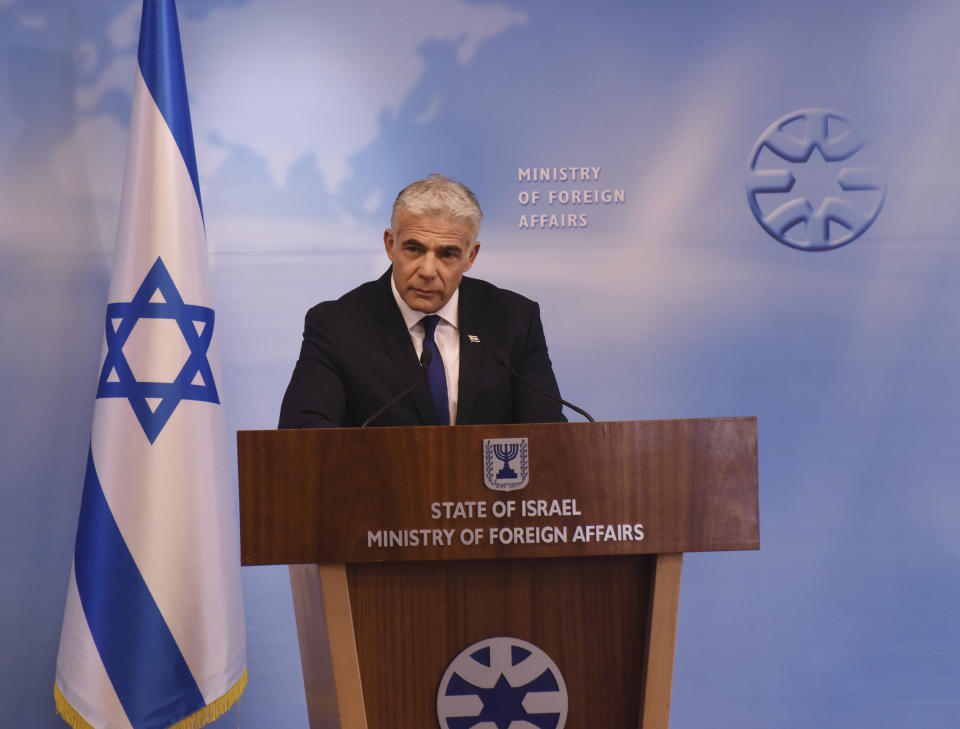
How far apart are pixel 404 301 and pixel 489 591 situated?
0.94 metres

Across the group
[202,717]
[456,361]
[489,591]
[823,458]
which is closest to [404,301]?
[456,361]

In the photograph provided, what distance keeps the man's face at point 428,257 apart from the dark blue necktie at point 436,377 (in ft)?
0.10

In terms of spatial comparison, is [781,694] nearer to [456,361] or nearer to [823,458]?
[823,458]

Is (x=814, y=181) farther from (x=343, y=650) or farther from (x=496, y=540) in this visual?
(x=343, y=650)

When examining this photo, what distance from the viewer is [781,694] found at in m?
3.30

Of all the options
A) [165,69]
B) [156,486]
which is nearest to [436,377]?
[156,486]

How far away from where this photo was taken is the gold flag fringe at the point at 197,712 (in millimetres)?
2762

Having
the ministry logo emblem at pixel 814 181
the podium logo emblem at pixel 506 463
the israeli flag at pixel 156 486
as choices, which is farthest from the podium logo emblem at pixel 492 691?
the ministry logo emblem at pixel 814 181

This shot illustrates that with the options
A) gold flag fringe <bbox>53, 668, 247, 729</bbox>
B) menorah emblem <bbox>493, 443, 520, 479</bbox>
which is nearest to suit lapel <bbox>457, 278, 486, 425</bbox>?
menorah emblem <bbox>493, 443, 520, 479</bbox>

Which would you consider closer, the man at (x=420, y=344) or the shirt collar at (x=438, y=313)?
the man at (x=420, y=344)

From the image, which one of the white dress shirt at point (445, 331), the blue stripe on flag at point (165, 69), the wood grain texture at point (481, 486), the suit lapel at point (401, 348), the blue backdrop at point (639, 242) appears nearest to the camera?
the wood grain texture at point (481, 486)

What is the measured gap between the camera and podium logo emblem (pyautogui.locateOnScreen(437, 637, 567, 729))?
153 centimetres

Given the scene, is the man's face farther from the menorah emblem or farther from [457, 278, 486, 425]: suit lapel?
the menorah emblem

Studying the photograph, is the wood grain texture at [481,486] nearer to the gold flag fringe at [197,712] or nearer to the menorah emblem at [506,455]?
the menorah emblem at [506,455]
